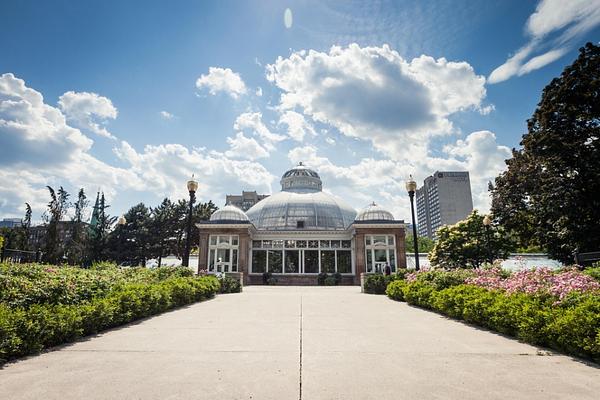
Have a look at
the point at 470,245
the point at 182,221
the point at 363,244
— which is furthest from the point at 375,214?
the point at 182,221

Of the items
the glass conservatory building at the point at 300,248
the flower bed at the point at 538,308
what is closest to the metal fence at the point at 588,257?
the flower bed at the point at 538,308

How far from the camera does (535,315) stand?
638 cm

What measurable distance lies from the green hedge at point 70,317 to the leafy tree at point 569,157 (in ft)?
73.4

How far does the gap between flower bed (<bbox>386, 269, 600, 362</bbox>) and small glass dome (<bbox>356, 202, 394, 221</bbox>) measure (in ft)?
65.2

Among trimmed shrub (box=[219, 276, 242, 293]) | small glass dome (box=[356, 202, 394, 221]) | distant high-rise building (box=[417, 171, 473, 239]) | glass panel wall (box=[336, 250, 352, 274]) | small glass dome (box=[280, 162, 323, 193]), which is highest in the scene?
distant high-rise building (box=[417, 171, 473, 239])

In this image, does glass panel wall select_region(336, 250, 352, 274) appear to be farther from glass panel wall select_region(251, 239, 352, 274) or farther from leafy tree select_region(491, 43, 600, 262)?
leafy tree select_region(491, 43, 600, 262)

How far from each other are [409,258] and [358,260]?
16.3m

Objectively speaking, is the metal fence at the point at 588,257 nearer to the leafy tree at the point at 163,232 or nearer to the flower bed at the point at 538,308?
the flower bed at the point at 538,308

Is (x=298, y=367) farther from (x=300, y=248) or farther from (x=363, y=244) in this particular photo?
(x=300, y=248)

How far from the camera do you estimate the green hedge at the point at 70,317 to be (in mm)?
5164

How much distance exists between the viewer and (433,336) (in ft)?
23.4

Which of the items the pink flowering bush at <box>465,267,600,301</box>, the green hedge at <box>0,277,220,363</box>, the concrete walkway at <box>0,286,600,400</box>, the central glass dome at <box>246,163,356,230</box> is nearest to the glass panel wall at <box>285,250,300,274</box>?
the central glass dome at <box>246,163,356,230</box>

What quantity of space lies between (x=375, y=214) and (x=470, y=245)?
10970 mm

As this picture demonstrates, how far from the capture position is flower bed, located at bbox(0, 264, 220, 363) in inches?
209
